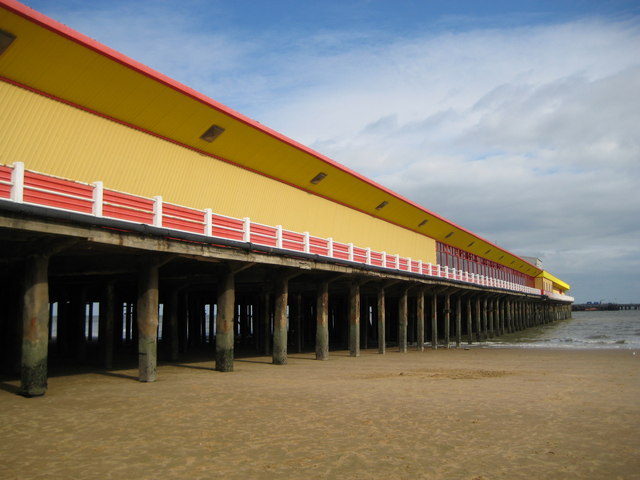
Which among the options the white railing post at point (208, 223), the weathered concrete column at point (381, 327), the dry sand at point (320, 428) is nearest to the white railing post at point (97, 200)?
the white railing post at point (208, 223)

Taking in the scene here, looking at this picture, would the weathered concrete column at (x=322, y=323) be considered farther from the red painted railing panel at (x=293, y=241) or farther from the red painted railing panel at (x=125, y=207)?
the red painted railing panel at (x=125, y=207)

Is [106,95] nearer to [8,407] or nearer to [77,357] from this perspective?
[8,407]

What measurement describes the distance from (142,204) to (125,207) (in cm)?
178

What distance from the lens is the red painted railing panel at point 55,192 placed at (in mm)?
10898

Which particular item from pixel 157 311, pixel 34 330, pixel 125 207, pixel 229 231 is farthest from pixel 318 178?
pixel 34 330

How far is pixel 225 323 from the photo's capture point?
622 inches

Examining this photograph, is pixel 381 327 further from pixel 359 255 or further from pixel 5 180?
pixel 5 180

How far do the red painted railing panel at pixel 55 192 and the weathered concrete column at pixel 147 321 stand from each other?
2416 millimetres

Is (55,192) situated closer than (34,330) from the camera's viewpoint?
Yes

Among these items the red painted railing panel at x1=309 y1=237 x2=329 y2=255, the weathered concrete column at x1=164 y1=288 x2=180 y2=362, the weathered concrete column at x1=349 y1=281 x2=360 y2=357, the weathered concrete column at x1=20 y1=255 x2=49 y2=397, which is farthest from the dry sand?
the weathered concrete column at x1=349 y1=281 x2=360 y2=357

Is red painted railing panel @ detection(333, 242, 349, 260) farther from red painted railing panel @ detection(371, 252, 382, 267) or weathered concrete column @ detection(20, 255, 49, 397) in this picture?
weathered concrete column @ detection(20, 255, 49, 397)

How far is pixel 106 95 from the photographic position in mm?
14484

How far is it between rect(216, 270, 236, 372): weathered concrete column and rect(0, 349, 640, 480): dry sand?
1.43 m

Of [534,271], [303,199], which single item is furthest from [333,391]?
[534,271]
